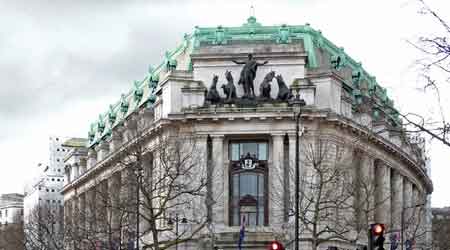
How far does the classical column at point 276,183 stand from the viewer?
313ft

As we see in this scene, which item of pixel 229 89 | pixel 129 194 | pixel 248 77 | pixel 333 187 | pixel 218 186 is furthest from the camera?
pixel 229 89

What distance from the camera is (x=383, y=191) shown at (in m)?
110

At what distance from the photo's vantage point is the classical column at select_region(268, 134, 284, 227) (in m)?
95.3

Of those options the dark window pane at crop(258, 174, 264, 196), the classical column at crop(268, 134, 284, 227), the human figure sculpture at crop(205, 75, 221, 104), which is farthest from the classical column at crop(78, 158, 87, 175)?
the classical column at crop(268, 134, 284, 227)

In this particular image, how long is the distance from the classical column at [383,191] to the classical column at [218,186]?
1572 centimetres

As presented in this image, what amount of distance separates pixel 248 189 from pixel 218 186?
300 centimetres

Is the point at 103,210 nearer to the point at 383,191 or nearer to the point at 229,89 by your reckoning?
the point at 229,89

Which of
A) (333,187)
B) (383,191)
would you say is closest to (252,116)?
(333,187)

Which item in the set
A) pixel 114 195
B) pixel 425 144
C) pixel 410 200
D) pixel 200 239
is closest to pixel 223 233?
pixel 200 239

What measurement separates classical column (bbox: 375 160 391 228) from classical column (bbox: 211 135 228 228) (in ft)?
51.6

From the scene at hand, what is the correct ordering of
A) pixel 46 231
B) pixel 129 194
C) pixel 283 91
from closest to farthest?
1. pixel 129 194
2. pixel 283 91
3. pixel 46 231

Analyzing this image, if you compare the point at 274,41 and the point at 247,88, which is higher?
the point at 274,41

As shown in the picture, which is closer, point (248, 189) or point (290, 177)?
point (290, 177)

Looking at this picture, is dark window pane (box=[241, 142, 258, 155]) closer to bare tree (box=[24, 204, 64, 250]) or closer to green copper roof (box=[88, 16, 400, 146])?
green copper roof (box=[88, 16, 400, 146])
